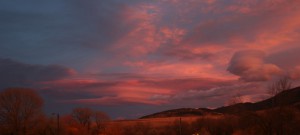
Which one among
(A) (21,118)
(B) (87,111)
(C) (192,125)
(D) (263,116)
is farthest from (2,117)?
(D) (263,116)

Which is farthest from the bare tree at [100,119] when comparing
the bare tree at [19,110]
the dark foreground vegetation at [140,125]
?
the bare tree at [19,110]

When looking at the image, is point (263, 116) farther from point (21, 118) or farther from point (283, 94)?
point (21, 118)

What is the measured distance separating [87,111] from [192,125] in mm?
30307

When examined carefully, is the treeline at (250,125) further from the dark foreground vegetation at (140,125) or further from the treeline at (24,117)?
the treeline at (24,117)

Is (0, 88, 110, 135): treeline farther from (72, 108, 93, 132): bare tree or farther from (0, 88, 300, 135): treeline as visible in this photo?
(72, 108, 93, 132): bare tree

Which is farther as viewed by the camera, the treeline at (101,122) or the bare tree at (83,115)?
the bare tree at (83,115)

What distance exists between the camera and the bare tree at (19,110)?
283 ft

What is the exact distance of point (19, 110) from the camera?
289 ft

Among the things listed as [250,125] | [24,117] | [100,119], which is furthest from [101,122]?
[250,125]

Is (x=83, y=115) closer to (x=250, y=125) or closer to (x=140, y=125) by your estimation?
(x=140, y=125)

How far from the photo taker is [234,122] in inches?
3361

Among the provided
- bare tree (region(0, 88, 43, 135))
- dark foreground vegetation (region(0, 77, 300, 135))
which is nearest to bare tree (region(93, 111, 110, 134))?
dark foreground vegetation (region(0, 77, 300, 135))

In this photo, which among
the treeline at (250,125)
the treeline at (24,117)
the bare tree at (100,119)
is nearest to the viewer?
the treeline at (250,125)

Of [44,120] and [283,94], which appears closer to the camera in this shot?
[283,94]
